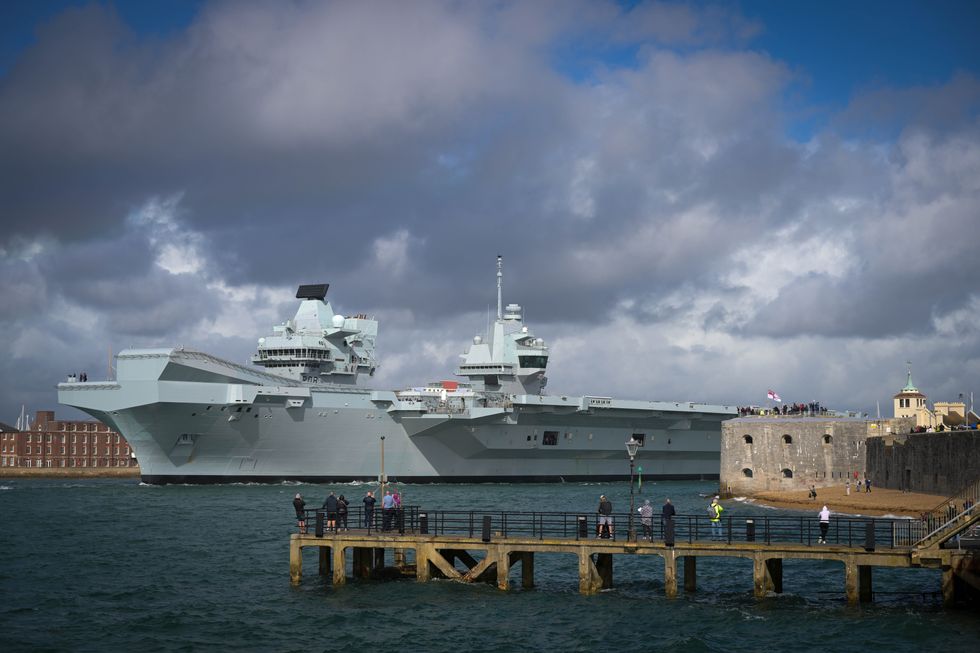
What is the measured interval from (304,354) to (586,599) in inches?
1824

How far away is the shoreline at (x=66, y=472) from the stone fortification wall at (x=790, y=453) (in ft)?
240

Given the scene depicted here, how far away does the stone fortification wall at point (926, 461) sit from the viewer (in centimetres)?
3828

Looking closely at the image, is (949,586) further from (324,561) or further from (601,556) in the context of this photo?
(324,561)

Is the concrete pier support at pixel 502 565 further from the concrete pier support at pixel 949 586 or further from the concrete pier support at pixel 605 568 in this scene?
the concrete pier support at pixel 949 586

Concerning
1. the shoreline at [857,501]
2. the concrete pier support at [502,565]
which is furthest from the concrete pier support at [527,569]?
the shoreline at [857,501]

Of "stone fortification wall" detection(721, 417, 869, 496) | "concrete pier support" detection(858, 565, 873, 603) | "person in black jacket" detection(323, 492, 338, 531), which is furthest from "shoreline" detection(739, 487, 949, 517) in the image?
"person in black jacket" detection(323, 492, 338, 531)

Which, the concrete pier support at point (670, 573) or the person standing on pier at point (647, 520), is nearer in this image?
the concrete pier support at point (670, 573)

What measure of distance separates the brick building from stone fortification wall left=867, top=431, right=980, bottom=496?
92.4 metres

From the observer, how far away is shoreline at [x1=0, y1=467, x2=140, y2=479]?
111250mm

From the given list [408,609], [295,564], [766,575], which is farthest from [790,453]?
[408,609]

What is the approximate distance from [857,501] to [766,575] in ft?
67.0

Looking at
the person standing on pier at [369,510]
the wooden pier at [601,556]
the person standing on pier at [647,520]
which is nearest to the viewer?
the wooden pier at [601,556]

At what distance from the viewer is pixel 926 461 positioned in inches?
1683

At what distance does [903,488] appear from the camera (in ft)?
148
